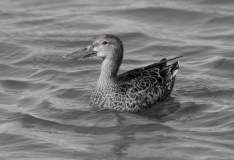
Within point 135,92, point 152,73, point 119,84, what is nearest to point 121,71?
point 152,73

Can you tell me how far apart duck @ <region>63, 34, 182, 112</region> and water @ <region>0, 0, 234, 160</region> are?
21 cm

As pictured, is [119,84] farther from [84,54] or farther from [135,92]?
[84,54]

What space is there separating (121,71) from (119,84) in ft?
8.69

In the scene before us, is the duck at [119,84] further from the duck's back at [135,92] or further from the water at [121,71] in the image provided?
the water at [121,71]

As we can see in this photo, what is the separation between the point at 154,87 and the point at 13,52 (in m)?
5.04

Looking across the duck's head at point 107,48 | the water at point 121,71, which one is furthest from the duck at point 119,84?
the water at point 121,71

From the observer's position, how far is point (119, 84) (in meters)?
13.3

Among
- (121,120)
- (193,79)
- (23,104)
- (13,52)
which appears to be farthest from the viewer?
(13,52)

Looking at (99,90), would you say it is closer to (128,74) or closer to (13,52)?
(128,74)

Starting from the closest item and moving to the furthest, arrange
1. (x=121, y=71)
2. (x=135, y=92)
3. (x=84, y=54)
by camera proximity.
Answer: (x=135, y=92)
(x=84, y=54)
(x=121, y=71)

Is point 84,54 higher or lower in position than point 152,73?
higher

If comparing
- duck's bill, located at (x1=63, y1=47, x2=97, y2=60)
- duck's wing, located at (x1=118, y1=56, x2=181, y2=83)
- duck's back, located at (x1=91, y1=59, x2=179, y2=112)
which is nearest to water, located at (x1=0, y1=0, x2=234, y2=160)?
duck's back, located at (x1=91, y1=59, x2=179, y2=112)

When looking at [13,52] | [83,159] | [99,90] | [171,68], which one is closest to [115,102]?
[99,90]

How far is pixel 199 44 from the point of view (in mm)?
17547
